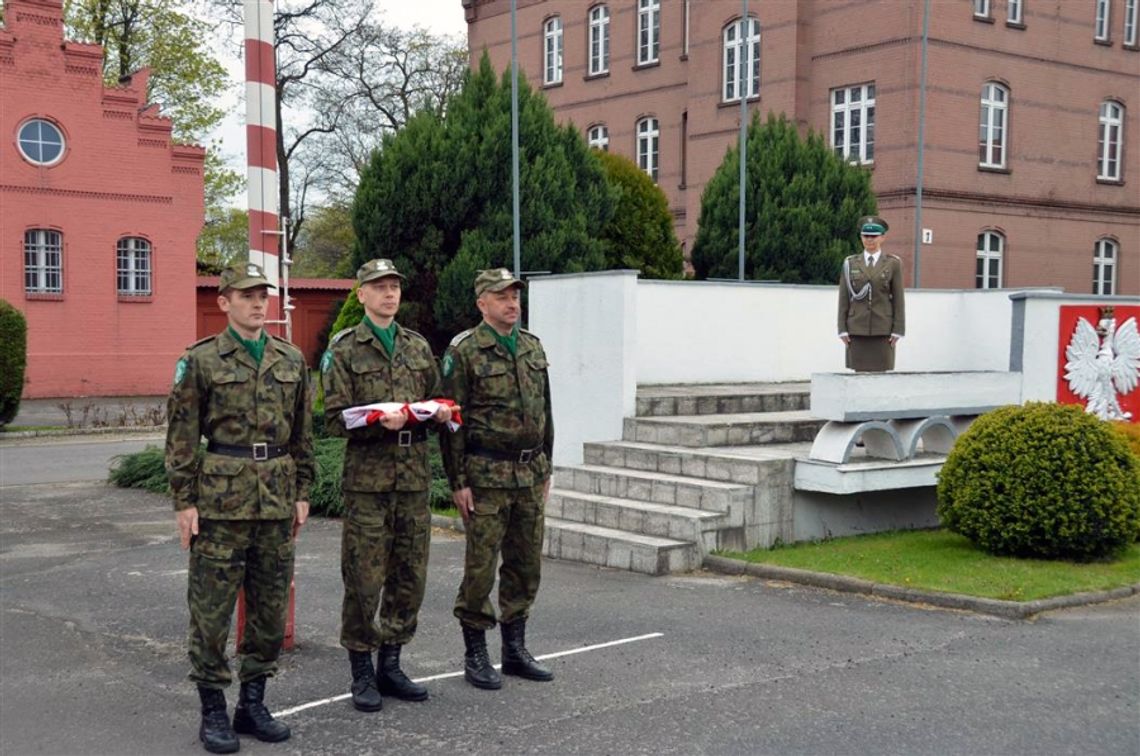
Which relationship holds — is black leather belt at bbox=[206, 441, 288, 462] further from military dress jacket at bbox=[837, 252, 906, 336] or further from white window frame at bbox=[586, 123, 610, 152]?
white window frame at bbox=[586, 123, 610, 152]

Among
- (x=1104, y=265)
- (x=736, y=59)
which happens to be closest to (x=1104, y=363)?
(x=736, y=59)

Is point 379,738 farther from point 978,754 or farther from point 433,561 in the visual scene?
point 433,561

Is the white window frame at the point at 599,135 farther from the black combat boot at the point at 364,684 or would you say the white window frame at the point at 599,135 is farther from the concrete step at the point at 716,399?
the black combat boot at the point at 364,684

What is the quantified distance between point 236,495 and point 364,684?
47.2 inches

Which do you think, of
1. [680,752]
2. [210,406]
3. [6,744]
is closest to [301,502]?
[210,406]

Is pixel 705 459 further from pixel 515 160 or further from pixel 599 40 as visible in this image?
pixel 599 40

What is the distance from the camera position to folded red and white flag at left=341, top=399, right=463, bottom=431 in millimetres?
5703

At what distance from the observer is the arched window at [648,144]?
37469mm

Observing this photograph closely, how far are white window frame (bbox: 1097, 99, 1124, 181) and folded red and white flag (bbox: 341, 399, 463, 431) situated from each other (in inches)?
1265

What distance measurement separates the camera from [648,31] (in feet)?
123

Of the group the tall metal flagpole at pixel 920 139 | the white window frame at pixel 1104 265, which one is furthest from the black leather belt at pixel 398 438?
the white window frame at pixel 1104 265

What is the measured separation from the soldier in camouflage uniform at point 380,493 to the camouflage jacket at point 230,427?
36cm

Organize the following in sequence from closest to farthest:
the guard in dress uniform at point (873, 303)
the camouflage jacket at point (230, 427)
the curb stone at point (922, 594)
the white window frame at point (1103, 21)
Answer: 1. the camouflage jacket at point (230, 427)
2. the curb stone at point (922, 594)
3. the guard in dress uniform at point (873, 303)
4. the white window frame at point (1103, 21)


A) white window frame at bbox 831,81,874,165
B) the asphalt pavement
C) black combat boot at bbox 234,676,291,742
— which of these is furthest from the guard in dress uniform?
white window frame at bbox 831,81,874,165
